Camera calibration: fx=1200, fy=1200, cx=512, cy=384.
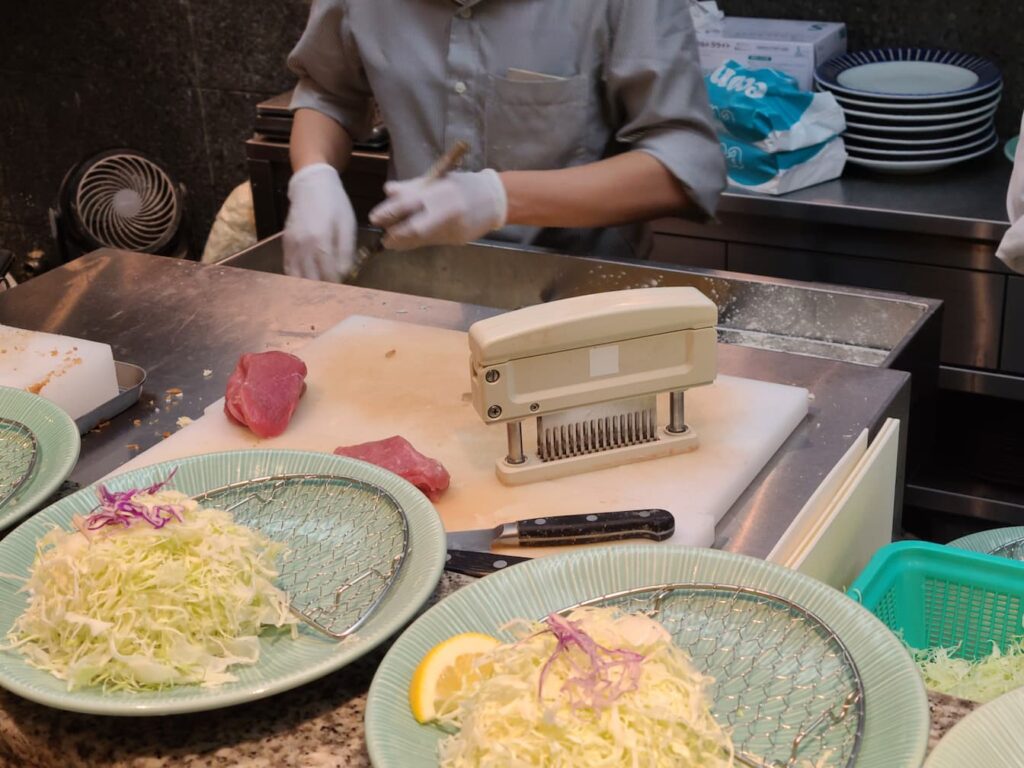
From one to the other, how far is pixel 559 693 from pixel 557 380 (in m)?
0.59

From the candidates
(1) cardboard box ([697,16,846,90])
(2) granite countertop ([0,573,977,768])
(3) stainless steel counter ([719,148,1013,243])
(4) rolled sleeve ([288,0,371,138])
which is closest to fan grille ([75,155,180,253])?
(4) rolled sleeve ([288,0,371,138])

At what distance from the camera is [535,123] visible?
2.39 meters

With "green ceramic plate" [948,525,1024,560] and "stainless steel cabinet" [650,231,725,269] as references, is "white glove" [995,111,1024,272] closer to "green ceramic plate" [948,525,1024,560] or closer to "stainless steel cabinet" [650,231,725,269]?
"green ceramic plate" [948,525,1024,560]

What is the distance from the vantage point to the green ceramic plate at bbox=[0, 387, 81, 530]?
1.32m

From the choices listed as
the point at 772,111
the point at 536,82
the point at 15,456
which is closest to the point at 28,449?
the point at 15,456

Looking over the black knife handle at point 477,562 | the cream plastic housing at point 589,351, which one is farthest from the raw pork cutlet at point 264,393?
the black knife handle at point 477,562

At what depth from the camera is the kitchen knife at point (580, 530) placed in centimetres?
130

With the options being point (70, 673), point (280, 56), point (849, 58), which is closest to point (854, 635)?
point (70, 673)

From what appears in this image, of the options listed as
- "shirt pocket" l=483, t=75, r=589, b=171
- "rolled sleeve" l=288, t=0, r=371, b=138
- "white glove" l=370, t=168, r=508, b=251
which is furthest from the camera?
"rolled sleeve" l=288, t=0, r=371, b=138

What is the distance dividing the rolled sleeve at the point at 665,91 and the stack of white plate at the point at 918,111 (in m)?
0.83

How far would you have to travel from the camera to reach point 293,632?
1.10 m

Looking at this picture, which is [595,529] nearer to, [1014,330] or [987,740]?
[987,740]

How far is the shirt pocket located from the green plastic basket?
1198 mm

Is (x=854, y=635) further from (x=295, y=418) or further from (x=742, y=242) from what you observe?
(x=742, y=242)
